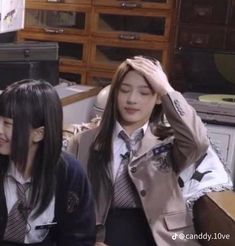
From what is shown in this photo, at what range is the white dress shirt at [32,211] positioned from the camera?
1.22 metres

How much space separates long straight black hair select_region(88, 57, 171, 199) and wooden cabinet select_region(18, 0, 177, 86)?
1180 millimetres

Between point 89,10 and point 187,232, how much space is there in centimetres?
165

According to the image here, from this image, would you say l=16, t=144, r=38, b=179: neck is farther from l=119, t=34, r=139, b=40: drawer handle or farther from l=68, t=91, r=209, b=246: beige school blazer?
l=119, t=34, r=139, b=40: drawer handle

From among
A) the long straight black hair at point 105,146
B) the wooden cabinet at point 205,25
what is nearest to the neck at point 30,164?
the long straight black hair at point 105,146

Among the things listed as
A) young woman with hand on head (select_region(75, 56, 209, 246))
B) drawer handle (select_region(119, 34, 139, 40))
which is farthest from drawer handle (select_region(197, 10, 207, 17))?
young woman with hand on head (select_region(75, 56, 209, 246))

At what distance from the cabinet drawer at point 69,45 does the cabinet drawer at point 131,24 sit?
Answer: 12 cm

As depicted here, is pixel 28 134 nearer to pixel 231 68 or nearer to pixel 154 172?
pixel 154 172

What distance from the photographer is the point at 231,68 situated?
8.29 ft

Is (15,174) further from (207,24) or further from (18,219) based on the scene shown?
(207,24)

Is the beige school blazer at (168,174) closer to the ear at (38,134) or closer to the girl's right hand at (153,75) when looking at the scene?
the girl's right hand at (153,75)

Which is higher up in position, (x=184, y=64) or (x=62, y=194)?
(x=184, y=64)

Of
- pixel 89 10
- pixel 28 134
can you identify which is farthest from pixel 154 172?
pixel 89 10

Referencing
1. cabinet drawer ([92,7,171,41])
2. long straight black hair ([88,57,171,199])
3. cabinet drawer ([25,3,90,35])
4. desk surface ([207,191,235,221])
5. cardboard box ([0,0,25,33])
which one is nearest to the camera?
desk surface ([207,191,235,221])

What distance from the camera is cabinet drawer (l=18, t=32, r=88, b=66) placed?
2793mm
